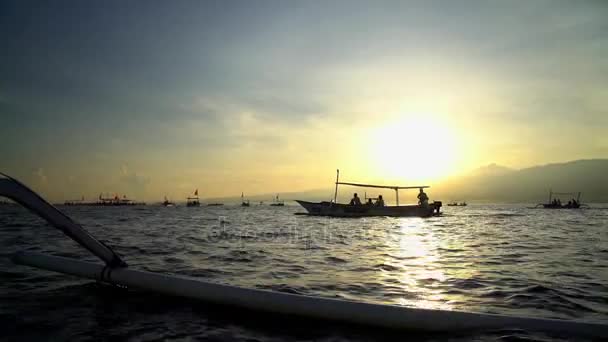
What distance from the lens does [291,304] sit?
16.1 feet

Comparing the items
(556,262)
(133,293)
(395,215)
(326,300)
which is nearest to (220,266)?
(133,293)

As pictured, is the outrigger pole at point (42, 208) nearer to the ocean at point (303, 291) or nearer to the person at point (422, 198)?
the ocean at point (303, 291)

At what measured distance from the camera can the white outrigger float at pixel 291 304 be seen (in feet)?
14.2

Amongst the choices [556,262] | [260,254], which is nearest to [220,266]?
[260,254]

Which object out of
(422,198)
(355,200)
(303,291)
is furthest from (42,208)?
(422,198)

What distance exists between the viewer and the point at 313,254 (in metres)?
12.8

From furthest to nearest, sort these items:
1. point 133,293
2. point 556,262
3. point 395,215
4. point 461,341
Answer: point 395,215, point 556,262, point 133,293, point 461,341

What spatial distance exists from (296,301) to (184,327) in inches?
65.4

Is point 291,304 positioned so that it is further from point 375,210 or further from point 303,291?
point 375,210

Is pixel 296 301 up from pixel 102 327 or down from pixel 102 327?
up

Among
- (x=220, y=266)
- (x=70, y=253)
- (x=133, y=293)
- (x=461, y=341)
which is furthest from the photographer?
(x=70, y=253)

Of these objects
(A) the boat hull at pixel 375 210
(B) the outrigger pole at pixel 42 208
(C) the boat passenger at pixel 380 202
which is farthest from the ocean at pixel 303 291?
(C) the boat passenger at pixel 380 202

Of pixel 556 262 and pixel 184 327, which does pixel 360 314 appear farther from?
pixel 556 262

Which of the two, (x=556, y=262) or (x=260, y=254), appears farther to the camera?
(x=260, y=254)
